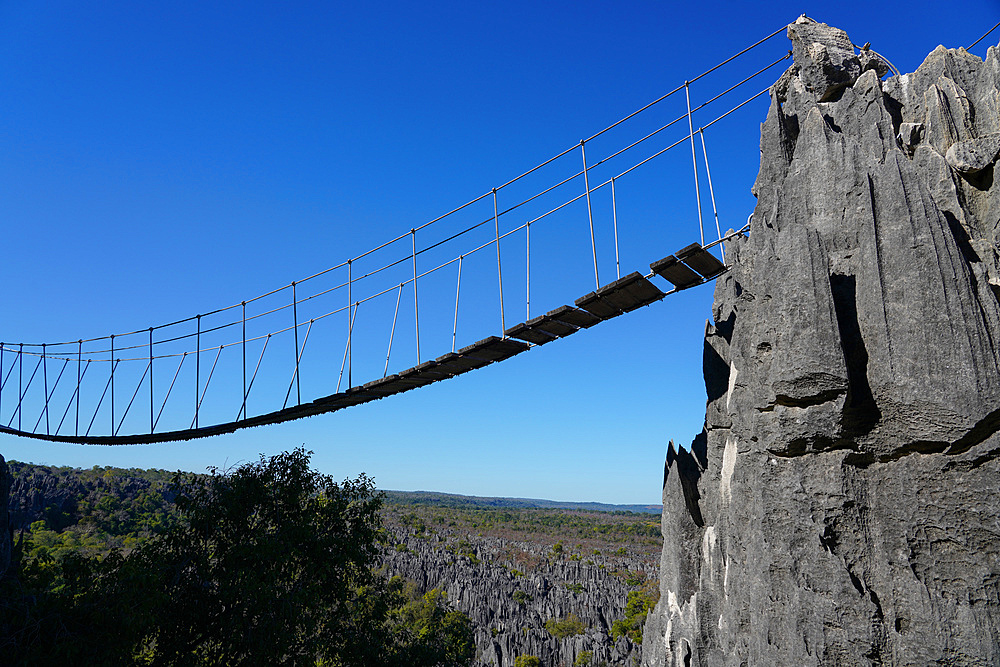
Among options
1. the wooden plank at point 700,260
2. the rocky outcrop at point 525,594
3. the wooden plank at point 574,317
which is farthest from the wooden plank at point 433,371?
the rocky outcrop at point 525,594

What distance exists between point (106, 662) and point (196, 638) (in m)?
3.05

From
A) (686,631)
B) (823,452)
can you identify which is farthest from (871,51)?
(686,631)

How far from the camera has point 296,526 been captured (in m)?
15.5

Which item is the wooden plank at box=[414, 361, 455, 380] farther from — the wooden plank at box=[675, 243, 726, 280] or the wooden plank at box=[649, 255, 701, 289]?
the wooden plank at box=[675, 243, 726, 280]

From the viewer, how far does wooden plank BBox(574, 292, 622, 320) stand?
39.8ft

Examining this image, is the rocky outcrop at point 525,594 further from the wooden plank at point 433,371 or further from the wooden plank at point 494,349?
the wooden plank at point 494,349

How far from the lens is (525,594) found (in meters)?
60.1

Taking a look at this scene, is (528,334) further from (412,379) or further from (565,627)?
(565,627)

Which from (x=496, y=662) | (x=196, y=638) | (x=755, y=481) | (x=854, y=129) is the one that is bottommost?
(x=496, y=662)

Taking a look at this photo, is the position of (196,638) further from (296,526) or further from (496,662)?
(496,662)

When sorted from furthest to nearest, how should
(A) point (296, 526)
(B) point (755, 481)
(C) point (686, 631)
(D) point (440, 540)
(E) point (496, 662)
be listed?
(D) point (440, 540), (E) point (496, 662), (C) point (686, 631), (A) point (296, 526), (B) point (755, 481)

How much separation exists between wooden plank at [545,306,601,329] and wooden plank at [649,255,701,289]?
5.59 ft

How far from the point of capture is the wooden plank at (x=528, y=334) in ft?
41.4

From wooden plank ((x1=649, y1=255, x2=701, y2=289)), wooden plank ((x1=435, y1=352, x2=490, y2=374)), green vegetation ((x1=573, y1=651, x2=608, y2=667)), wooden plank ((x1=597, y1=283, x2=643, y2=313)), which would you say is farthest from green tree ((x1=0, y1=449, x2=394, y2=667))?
green vegetation ((x1=573, y1=651, x2=608, y2=667))
